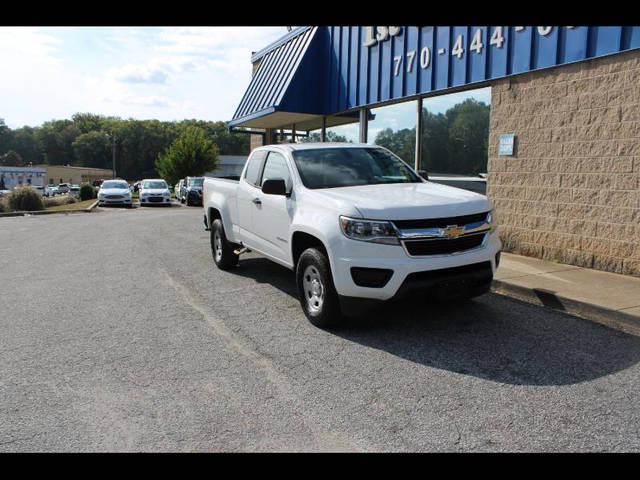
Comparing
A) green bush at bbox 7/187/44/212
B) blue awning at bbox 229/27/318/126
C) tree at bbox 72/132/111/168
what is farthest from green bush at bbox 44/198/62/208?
tree at bbox 72/132/111/168

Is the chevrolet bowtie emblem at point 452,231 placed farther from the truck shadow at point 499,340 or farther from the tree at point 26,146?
the tree at point 26,146

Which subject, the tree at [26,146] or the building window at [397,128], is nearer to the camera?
the building window at [397,128]

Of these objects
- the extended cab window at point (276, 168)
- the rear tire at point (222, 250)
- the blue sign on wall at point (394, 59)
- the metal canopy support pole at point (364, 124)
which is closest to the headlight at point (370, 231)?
the extended cab window at point (276, 168)

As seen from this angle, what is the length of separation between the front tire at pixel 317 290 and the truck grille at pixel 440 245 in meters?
0.83

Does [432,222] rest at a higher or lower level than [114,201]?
higher

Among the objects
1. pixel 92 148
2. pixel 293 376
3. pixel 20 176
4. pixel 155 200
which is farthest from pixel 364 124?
pixel 92 148

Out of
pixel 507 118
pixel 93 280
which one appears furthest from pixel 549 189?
pixel 93 280

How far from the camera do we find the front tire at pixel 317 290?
17.2ft

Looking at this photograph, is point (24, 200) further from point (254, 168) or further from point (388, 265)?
point (388, 265)

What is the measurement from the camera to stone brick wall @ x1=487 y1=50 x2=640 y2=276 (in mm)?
7393

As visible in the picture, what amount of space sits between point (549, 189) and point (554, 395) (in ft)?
18.1

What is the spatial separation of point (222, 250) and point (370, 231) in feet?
12.9

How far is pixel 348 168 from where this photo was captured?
252 inches
